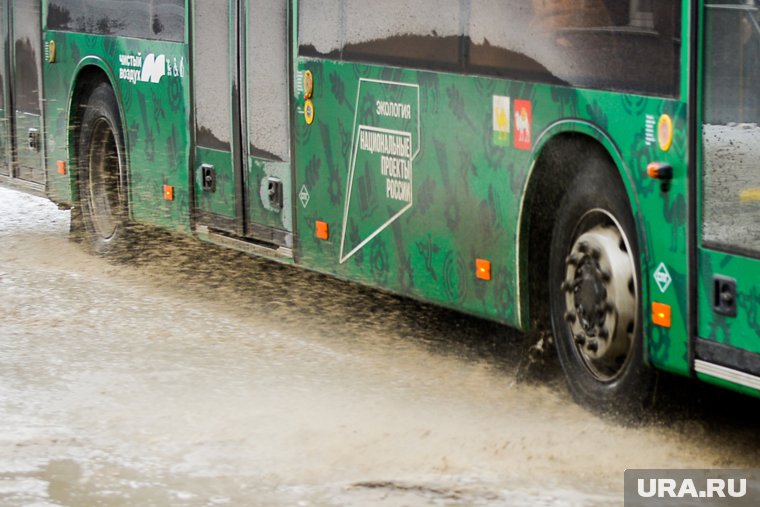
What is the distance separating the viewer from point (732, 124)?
621 cm

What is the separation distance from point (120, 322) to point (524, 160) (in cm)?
326

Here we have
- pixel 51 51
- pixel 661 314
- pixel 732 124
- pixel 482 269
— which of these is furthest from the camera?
pixel 51 51

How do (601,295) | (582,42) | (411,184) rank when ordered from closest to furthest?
1. (582,42)
2. (601,295)
3. (411,184)

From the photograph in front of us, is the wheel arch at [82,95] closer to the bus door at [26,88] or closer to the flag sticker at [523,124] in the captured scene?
the bus door at [26,88]

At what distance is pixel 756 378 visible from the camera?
620 cm

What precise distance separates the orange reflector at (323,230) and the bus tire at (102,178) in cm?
294

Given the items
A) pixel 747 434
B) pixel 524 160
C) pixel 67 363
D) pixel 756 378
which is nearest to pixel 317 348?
pixel 67 363

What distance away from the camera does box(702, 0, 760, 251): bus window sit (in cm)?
615

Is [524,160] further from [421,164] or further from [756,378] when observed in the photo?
[756,378]

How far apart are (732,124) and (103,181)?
711 centimetres

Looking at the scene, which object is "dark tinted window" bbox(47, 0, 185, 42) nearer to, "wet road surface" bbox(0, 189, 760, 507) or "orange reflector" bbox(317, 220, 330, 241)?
"wet road surface" bbox(0, 189, 760, 507)

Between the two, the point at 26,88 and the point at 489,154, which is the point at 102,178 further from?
the point at 489,154

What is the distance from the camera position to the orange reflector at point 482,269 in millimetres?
7895

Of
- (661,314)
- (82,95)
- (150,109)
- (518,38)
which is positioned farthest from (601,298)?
(82,95)
